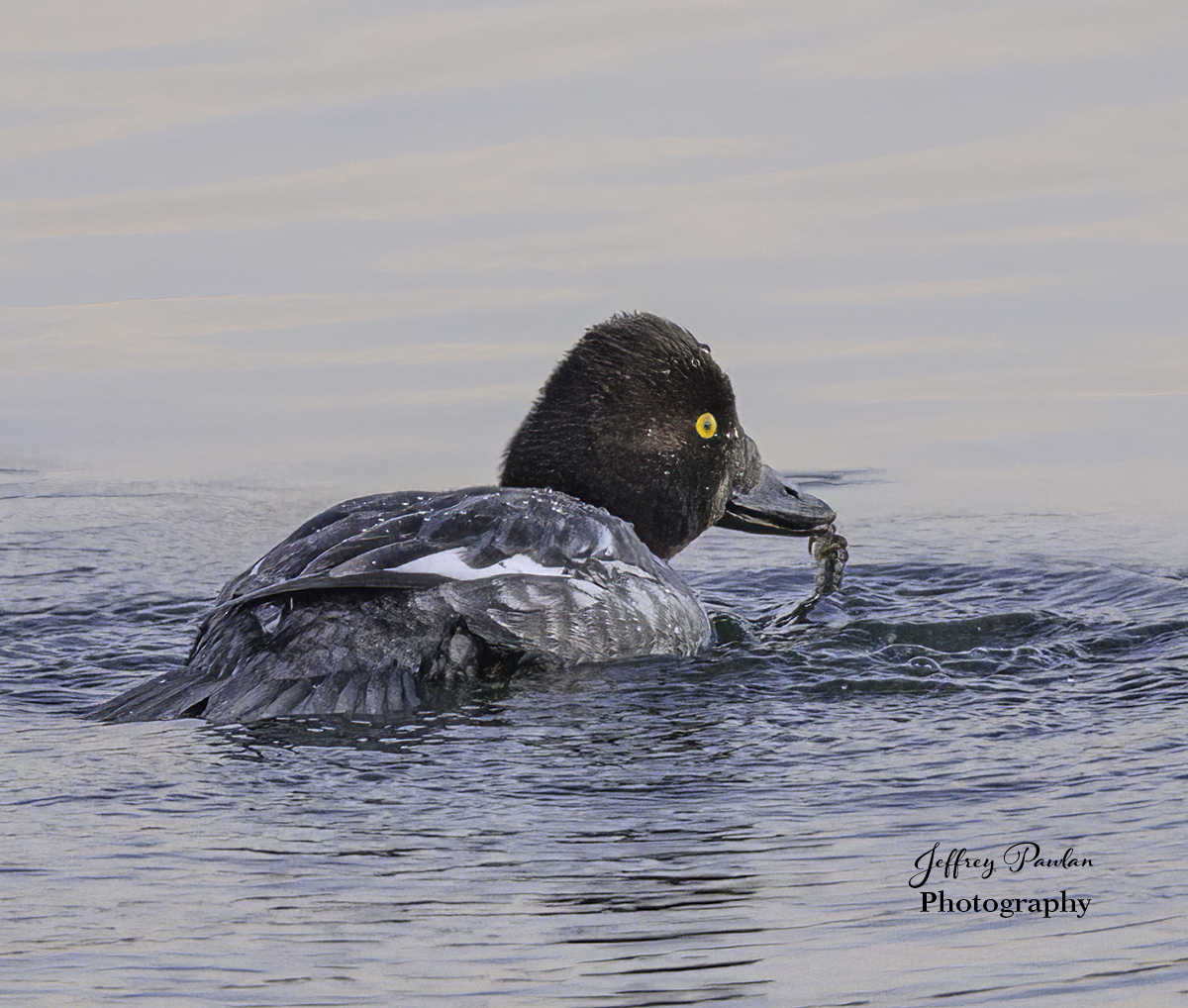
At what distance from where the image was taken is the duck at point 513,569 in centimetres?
588

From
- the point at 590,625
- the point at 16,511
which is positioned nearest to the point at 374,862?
the point at 590,625

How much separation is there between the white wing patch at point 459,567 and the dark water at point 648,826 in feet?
1.35

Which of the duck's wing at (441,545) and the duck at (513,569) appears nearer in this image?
the duck at (513,569)

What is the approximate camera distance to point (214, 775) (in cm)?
508

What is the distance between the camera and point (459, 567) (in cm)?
616

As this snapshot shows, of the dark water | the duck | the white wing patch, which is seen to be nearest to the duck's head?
the duck

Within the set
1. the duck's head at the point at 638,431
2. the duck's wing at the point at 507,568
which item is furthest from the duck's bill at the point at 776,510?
the duck's wing at the point at 507,568

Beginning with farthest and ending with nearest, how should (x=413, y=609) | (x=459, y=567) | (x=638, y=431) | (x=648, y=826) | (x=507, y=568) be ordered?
(x=638, y=431) < (x=507, y=568) < (x=459, y=567) < (x=413, y=609) < (x=648, y=826)

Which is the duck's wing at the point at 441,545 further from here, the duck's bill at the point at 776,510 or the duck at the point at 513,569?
the duck's bill at the point at 776,510

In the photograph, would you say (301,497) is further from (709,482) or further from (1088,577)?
(1088,577)

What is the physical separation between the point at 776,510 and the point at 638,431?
3.20 feet

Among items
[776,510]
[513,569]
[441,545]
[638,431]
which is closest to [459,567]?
[441,545]

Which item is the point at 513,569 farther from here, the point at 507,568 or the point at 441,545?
the point at 441,545

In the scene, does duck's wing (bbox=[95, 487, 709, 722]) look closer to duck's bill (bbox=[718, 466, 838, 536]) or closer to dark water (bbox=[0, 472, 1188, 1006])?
dark water (bbox=[0, 472, 1188, 1006])
